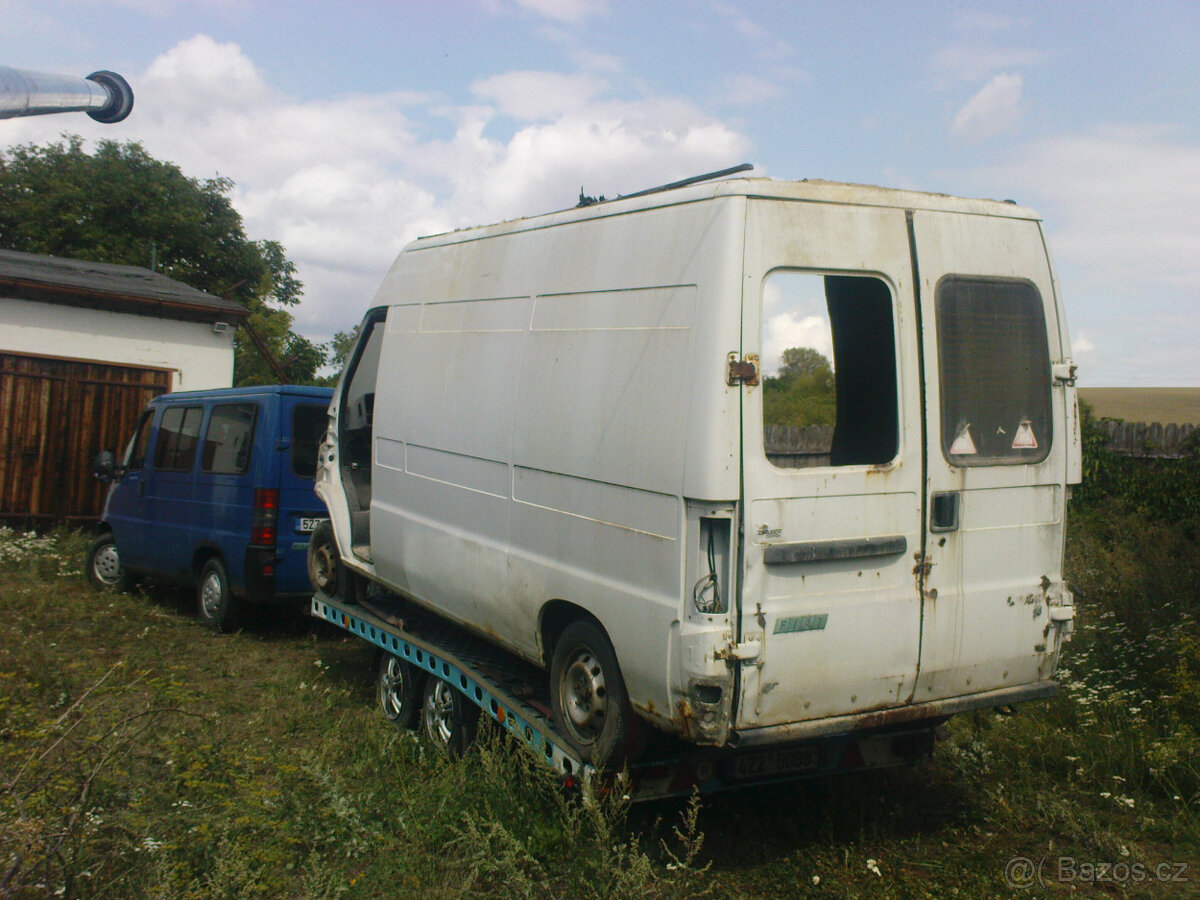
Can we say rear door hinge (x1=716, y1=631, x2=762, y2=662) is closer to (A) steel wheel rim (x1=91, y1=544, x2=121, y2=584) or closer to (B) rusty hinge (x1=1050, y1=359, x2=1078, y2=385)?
(B) rusty hinge (x1=1050, y1=359, x2=1078, y2=385)

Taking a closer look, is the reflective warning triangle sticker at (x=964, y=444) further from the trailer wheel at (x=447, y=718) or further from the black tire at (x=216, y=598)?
the black tire at (x=216, y=598)

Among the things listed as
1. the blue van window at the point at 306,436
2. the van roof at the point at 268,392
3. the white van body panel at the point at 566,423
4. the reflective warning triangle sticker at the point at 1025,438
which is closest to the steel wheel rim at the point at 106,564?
the van roof at the point at 268,392

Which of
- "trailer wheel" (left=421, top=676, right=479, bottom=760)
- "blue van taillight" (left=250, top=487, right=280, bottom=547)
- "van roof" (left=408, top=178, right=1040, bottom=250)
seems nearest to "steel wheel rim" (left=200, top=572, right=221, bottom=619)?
"blue van taillight" (left=250, top=487, right=280, bottom=547)

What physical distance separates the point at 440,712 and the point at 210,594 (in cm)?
420

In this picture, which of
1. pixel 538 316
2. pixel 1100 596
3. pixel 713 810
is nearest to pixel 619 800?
pixel 713 810

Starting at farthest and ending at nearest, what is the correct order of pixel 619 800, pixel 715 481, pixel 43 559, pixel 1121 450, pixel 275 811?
pixel 43 559 < pixel 1121 450 < pixel 275 811 < pixel 619 800 < pixel 715 481

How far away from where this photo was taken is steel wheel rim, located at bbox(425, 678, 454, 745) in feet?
18.8

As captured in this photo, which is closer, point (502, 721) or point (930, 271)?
point (930, 271)

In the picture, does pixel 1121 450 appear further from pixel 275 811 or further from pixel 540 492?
pixel 275 811

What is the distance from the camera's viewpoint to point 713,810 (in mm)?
4996

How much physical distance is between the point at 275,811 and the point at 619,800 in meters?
1.47

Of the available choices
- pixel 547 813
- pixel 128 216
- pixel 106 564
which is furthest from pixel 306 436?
pixel 128 216

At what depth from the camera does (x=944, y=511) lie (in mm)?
4082

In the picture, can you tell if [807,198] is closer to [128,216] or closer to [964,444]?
[964,444]
